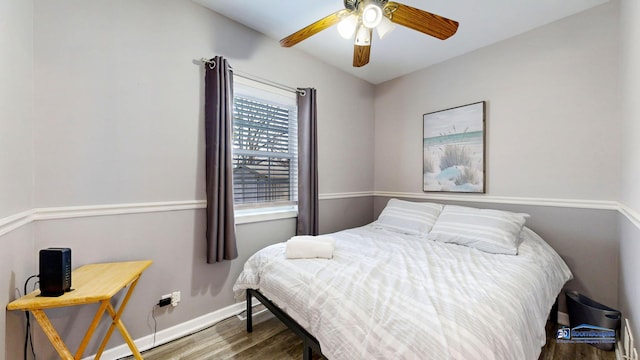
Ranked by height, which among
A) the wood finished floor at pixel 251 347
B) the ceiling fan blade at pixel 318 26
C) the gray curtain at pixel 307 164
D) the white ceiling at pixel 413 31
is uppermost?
the white ceiling at pixel 413 31

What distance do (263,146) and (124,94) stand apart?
1.16 meters

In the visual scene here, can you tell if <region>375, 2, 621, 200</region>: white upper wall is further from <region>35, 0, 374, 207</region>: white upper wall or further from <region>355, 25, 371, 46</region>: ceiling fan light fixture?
<region>35, 0, 374, 207</region>: white upper wall

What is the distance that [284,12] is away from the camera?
205cm

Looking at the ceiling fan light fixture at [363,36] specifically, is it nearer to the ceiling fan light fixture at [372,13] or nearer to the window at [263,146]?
the ceiling fan light fixture at [372,13]

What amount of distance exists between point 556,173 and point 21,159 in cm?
375

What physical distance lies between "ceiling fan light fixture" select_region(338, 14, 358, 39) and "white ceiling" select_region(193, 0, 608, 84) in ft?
1.72

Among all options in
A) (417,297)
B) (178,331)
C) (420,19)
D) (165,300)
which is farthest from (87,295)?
(420,19)

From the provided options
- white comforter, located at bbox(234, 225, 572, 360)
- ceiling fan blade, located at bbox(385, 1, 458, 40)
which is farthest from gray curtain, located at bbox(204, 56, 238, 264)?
ceiling fan blade, located at bbox(385, 1, 458, 40)

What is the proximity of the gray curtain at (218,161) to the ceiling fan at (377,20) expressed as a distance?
2.37ft

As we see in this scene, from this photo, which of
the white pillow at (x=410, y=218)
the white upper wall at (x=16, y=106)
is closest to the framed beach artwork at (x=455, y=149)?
the white pillow at (x=410, y=218)

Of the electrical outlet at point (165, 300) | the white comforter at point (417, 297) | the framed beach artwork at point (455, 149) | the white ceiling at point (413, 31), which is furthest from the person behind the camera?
the framed beach artwork at point (455, 149)

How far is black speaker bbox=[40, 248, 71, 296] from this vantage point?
3.70 ft

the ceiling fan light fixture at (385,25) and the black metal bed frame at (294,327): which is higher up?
the ceiling fan light fixture at (385,25)

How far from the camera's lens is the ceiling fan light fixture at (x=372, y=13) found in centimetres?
135
